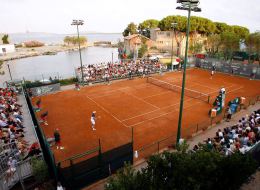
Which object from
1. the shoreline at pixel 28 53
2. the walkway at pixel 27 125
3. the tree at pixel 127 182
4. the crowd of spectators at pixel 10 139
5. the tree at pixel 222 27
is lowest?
the shoreline at pixel 28 53

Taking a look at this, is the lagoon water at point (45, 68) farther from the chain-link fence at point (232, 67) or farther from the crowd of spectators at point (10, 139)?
the chain-link fence at point (232, 67)

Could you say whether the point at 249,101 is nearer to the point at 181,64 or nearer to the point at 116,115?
the point at 116,115

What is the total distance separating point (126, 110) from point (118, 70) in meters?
16.5

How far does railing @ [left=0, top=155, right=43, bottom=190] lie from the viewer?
1076 centimetres

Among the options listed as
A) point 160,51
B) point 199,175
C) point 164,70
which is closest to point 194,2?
point 199,175

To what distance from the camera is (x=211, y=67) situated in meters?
A: 42.2

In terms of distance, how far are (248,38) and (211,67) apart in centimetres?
1374

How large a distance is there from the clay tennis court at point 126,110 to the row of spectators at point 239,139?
3557 mm

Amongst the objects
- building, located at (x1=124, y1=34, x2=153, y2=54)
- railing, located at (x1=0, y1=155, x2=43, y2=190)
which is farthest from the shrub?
building, located at (x1=124, y1=34, x2=153, y2=54)

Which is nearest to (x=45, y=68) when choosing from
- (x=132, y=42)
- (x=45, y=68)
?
(x=45, y=68)

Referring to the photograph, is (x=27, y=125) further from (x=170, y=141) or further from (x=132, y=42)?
(x=132, y=42)

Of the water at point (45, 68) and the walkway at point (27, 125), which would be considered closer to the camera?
the walkway at point (27, 125)

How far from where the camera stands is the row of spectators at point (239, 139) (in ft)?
39.9

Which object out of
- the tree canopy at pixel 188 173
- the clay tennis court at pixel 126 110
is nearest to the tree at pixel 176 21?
the clay tennis court at pixel 126 110
